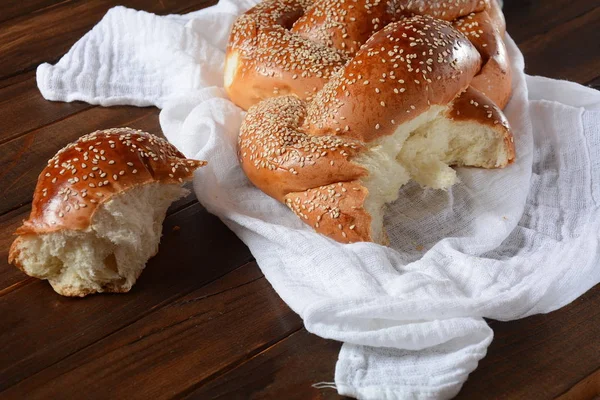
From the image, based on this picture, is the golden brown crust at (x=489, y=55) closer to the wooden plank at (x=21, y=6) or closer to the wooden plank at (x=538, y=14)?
the wooden plank at (x=538, y=14)

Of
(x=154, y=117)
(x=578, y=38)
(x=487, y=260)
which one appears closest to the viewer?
(x=487, y=260)

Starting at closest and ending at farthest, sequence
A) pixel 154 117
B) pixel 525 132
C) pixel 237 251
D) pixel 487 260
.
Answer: pixel 487 260
pixel 237 251
pixel 525 132
pixel 154 117

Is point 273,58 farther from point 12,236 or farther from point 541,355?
point 541,355

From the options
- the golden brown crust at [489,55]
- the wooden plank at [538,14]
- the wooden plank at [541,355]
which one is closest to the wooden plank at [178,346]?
the wooden plank at [541,355]

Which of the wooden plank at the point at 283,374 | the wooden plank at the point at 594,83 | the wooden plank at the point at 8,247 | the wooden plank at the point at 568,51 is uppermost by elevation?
the wooden plank at the point at 8,247

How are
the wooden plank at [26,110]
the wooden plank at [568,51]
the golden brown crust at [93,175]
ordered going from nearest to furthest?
the golden brown crust at [93,175] < the wooden plank at [26,110] < the wooden plank at [568,51]

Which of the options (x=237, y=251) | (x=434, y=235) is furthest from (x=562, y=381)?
(x=237, y=251)

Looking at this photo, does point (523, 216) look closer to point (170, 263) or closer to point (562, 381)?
point (562, 381)

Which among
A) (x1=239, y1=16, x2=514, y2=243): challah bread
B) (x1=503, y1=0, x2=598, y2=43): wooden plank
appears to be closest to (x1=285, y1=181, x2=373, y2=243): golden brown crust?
(x1=239, y1=16, x2=514, y2=243): challah bread

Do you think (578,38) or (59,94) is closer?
(59,94)
